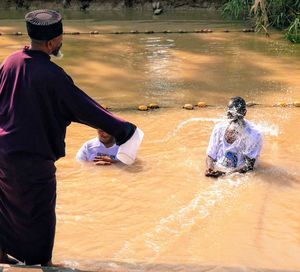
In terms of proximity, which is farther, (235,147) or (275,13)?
(275,13)

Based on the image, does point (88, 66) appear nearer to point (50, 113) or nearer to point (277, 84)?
point (277, 84)

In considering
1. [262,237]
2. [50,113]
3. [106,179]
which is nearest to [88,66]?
[106,179]

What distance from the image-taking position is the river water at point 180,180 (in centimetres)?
416

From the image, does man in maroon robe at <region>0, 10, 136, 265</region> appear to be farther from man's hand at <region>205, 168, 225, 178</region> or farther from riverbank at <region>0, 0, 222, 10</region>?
riverbank at <region>0, 0, 222, 10</region>

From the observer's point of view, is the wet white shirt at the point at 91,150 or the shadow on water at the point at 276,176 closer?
the shadow on water at the point at 276,176

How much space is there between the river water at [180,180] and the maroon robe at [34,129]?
95 centimetres

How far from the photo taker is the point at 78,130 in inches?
272

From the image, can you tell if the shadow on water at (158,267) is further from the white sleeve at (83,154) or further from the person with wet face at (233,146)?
the white sleeve at (83,154)

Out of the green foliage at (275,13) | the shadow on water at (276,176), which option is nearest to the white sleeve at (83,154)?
the shadow on water at (276,176)

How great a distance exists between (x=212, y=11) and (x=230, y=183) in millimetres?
13692

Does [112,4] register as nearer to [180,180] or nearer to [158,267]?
[180,180]

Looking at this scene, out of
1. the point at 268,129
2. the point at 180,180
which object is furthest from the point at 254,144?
the point at 268,129

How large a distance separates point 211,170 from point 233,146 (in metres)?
0.33

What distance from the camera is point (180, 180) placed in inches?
217
